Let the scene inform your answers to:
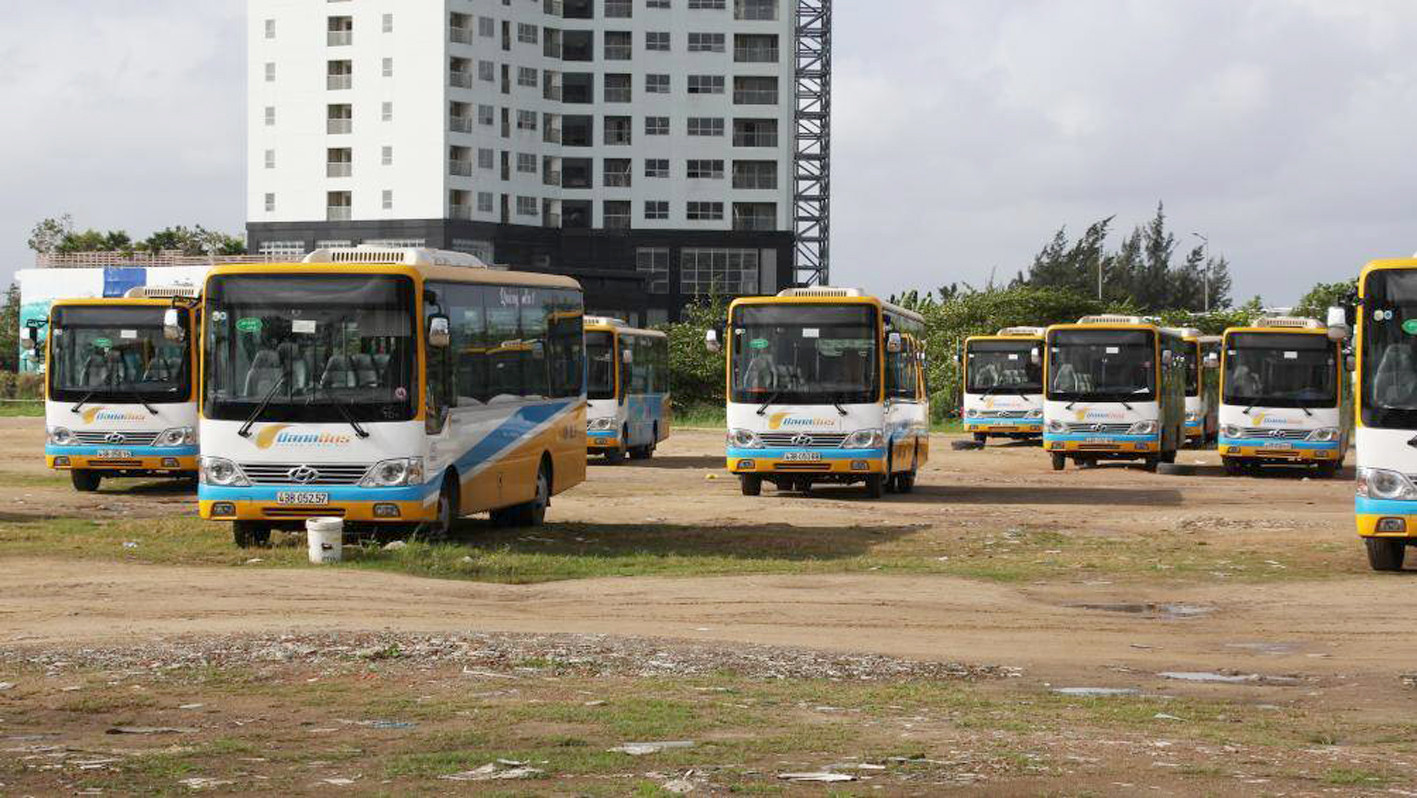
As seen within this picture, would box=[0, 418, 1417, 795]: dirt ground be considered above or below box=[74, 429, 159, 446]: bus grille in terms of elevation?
below

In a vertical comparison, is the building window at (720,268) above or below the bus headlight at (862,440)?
above

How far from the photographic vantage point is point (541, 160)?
346ft

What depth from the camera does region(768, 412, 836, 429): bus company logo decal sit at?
101 ft

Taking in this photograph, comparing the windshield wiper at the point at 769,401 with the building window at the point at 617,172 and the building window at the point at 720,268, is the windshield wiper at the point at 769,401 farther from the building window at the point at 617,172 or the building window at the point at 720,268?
the building window at the point at 617,172

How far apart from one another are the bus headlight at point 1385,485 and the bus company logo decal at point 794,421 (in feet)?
38.1

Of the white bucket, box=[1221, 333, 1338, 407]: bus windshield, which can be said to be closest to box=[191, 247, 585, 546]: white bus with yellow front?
the white bucket

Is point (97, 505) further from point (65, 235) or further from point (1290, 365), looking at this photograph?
point (65, 235)

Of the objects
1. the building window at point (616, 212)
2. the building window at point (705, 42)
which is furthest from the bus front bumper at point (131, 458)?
the building window at point (705, 42)

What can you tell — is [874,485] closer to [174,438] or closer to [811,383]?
[811,383]

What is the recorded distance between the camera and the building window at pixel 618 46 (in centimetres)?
10638

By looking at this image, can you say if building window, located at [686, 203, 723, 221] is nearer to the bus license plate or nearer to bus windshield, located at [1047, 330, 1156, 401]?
bus windshield, located at [1047, 330, 1156, 401]

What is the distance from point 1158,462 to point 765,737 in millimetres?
34764

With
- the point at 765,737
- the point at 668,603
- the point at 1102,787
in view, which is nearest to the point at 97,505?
the point at 668,603

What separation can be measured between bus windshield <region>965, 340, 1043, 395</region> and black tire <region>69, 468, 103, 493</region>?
2834 cm
